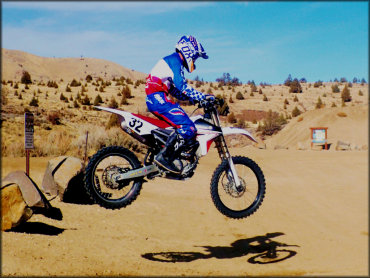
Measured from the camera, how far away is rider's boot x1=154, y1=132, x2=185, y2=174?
8.96 meters

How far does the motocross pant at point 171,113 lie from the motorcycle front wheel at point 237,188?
120 centimetres

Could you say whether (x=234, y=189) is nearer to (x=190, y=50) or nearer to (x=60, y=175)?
(x=190, y=50)

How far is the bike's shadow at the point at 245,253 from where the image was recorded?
1497cm

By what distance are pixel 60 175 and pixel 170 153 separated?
33.0 feet

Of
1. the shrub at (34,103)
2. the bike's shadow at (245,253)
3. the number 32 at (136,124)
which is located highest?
the shrub at (34,103)

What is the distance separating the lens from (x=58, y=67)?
153375 millimetres

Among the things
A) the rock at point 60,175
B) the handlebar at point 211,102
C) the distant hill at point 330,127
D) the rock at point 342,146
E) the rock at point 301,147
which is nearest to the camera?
the handlebar at point 211,102

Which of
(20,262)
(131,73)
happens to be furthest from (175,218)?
(131,73)

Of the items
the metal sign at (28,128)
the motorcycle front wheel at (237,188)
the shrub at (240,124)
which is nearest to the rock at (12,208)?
the metal sign at (28,128)

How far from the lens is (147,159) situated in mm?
9609

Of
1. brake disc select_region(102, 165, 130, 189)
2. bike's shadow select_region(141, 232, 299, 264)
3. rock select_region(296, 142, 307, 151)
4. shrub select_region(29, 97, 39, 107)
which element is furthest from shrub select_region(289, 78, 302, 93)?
brake disc select_region(102, 165, 130, 189)

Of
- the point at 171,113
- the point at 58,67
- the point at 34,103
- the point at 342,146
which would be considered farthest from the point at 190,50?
the point at 58,67

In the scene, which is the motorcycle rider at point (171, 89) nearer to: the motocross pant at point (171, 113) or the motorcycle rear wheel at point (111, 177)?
the motocross pant at point (171, 113)

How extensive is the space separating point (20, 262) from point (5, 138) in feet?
66.6
